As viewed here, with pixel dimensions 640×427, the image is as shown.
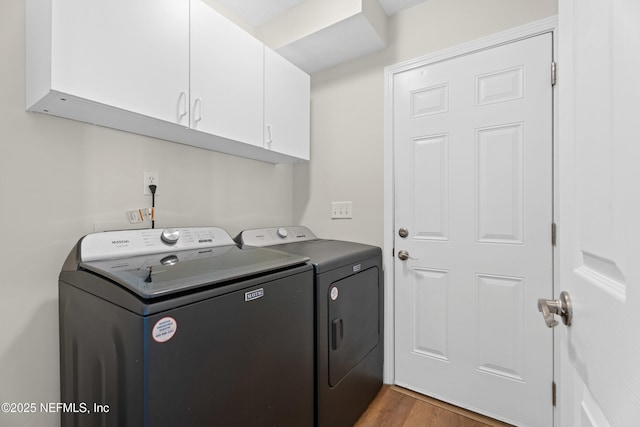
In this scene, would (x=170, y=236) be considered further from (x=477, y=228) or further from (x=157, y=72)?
(x=477, y=228)

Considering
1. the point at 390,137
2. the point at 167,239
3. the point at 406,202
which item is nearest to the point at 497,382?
the point at 406,202

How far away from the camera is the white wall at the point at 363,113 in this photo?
172 centimetres

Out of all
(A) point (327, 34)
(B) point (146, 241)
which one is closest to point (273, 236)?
(B) point (146, 241)

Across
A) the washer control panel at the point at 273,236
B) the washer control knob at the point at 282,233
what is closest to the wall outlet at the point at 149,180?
the washer control panel at the point at 273,236

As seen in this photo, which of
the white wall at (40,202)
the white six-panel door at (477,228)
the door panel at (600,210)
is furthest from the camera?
the white six-panel door at (477,228)

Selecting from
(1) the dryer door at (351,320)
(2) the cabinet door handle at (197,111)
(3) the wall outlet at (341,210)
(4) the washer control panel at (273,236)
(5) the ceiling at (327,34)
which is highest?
(5) the ceiling at (327,34)

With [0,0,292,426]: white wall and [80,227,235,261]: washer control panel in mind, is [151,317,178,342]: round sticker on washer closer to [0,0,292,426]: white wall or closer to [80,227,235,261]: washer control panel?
[80,227,235,261]: washer control panel

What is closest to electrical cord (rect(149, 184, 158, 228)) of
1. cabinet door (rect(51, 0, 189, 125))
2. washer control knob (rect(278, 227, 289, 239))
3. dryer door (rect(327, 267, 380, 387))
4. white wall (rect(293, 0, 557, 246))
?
cabinet door (rect(51, 0, 189, 125))

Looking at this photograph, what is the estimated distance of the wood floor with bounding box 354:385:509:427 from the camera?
5.25ft

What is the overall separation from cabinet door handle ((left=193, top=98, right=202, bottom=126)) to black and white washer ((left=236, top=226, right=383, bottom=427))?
743 mm

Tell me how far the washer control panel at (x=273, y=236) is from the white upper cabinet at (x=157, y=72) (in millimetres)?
535

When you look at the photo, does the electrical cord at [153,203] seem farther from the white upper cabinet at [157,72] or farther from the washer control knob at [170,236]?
the white upper cabinet at [157,72]

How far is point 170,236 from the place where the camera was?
141 cm

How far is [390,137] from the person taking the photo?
1.96 metres
